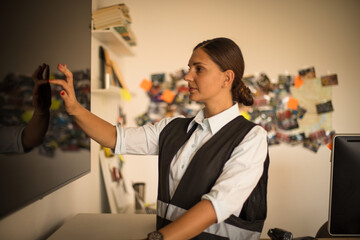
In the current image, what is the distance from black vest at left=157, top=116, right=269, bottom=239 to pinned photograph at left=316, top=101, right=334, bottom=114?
2283mm

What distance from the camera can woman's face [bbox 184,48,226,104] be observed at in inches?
51.6

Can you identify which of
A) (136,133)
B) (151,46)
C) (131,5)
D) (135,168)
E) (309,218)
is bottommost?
(309,218)

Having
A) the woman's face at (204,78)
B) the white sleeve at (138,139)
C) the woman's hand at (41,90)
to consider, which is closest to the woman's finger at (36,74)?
the woman's hand at (41,90)

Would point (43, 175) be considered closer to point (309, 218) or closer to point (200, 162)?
point (200, 162)

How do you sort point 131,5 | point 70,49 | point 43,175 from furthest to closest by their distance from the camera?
point 131,5
point 70,49
point 43,175

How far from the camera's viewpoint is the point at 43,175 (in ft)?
3.62

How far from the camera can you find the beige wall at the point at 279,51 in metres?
3.21

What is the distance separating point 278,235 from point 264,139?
378 mm

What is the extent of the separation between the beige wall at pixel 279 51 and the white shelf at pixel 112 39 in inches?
19.4

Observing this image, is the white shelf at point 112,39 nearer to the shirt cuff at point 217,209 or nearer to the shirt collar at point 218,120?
the shirt collar at point 218,120

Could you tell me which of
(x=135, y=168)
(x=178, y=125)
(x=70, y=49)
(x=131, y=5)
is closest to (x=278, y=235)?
(x=178, y=125)

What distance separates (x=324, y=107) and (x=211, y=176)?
2.57 meters

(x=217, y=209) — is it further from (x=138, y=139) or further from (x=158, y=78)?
(x=158, y=78)

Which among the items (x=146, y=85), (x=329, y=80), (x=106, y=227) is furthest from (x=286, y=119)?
(x=106, y=227)
